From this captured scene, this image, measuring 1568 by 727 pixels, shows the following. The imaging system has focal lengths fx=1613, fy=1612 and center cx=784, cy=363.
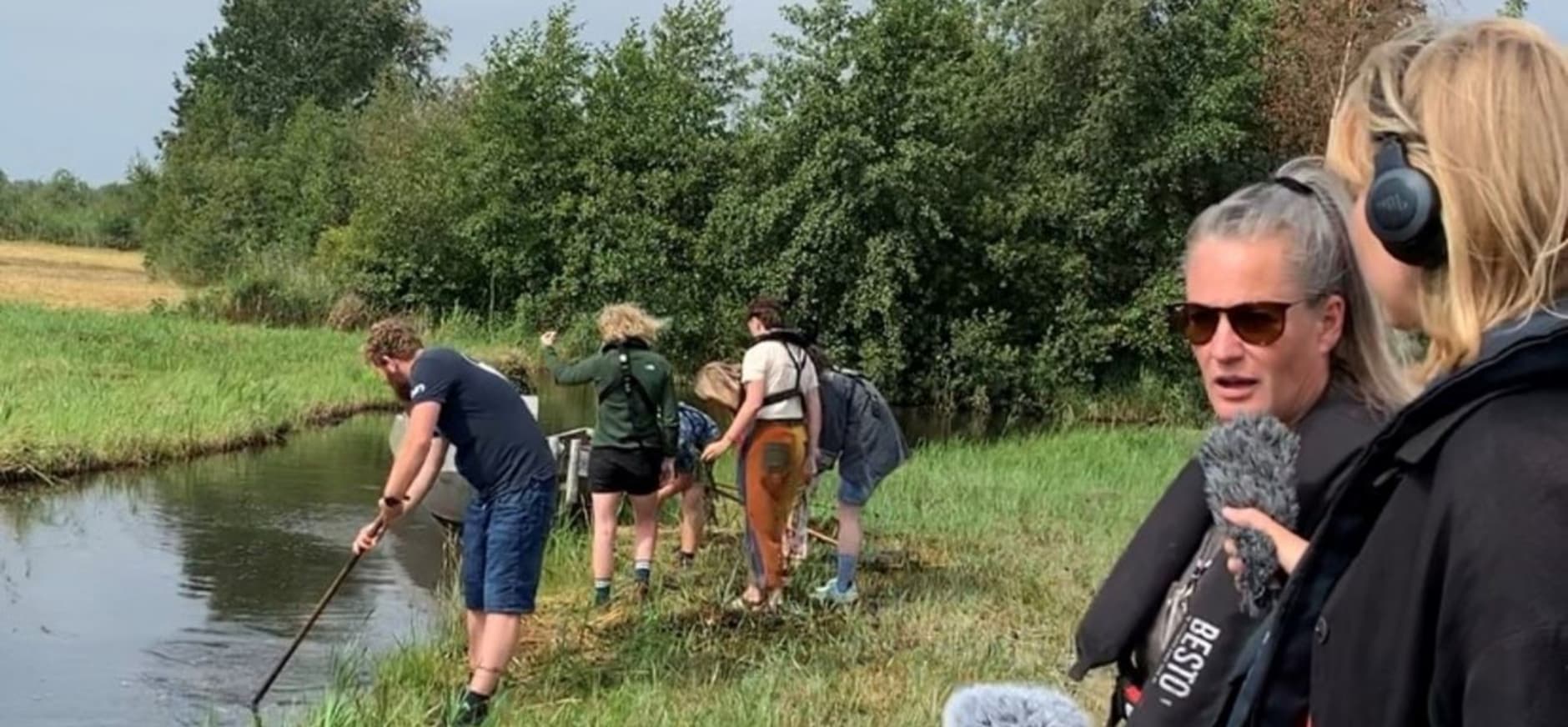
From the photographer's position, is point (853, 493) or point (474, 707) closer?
point (474, 707)

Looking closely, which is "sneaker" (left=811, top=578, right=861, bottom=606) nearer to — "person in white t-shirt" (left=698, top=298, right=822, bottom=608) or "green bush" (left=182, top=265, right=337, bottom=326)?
"person in white t-shirt" (left=698, top=298, right=822, bottom=608)

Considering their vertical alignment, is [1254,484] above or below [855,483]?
above

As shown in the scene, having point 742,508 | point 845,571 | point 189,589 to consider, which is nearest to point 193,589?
point 189,589

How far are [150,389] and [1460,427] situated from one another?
1930 centimetres

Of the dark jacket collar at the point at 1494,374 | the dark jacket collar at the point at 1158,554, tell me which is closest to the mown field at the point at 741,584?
the dark jacket collar at the point at 1158,554

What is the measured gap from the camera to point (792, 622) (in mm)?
8461

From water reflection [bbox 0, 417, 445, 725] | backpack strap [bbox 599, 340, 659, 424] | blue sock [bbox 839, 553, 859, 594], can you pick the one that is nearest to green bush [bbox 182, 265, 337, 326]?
water reflection [bbox 0, 417, 445, 725]

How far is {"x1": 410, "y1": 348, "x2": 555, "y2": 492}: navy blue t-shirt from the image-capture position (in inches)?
269

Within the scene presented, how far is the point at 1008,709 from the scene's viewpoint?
6.11 feet

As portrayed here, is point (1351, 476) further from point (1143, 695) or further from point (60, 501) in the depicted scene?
point (60, 501)

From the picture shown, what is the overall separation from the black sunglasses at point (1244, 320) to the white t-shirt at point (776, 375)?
6.33 meters

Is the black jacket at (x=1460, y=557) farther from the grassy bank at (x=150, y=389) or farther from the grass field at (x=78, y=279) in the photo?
the grass field at (x=78, y=279)

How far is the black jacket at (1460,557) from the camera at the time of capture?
120cm

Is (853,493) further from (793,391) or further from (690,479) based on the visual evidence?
(690,479)
